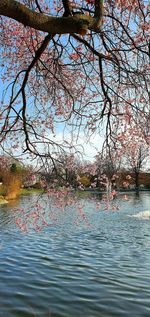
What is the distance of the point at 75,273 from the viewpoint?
811cm

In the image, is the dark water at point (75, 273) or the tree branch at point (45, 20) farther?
the dark water at point (75, 273)

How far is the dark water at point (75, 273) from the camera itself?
19.7 ft

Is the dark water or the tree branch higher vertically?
the tree branch

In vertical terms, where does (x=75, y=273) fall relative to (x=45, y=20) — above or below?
below

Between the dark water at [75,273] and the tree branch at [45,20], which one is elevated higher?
the tree branch at [45,20]

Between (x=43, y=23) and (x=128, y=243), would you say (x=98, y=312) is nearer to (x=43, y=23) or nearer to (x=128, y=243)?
(x=43, y=23)

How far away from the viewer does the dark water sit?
6.01 m

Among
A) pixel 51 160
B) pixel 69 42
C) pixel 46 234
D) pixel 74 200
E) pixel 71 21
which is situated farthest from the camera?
pixel 46 234

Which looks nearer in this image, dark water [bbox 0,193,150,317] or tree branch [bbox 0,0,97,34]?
tree branch [bbox 0,0,97,34]

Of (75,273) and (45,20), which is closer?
(45,20)

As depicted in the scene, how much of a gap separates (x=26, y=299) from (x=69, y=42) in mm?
4913

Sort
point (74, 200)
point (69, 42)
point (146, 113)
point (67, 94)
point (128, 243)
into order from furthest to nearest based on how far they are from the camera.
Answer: point (128, 243) → point (74, 200) → point (67, 94) → point (69, 42) → point (146, 113)

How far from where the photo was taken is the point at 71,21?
373 centimetres

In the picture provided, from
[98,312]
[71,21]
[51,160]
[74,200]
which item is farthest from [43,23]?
[74,200]
